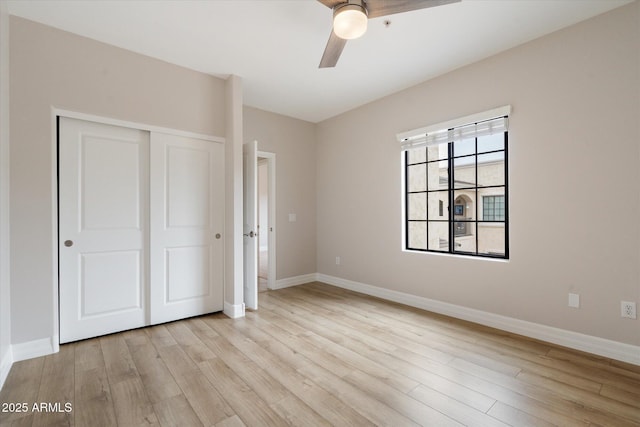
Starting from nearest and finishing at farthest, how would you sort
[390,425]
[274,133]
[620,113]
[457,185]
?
[390,425] → [620,113] → [457,185] → [274,133]

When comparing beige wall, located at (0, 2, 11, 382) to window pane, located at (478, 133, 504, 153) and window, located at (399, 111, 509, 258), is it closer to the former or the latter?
window, located at (399, 111, 509, 258)

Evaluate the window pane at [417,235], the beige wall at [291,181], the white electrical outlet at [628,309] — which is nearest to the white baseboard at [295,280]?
the beige wall at [291,181]

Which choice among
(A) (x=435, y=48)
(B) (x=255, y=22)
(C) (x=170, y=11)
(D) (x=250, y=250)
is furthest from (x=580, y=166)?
(C) (x=170, y=11)

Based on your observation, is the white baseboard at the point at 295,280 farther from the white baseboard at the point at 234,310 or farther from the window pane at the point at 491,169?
the window pane at the point at 491,169

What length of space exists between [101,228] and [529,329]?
4232 millimetres

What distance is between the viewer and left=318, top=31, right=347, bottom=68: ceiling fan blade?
2.19 m

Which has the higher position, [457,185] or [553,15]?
[553,15]

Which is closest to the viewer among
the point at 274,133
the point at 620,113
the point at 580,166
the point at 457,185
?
the point at 620,113

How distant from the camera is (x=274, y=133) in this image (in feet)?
15.4

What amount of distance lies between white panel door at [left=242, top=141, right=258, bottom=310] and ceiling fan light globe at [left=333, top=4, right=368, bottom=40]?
76.0 inches

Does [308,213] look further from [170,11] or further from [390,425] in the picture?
[390,425]

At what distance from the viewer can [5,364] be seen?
2.16 metres

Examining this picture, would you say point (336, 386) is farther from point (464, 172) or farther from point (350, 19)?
point (464, 172)

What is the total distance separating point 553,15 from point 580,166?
1282 millimetres
